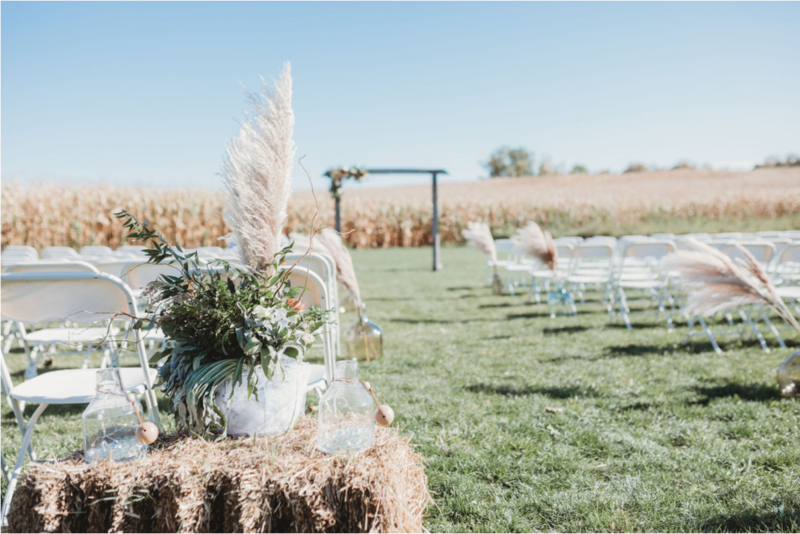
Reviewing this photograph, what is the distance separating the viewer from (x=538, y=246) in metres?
6.18

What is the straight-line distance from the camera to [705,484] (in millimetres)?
2246

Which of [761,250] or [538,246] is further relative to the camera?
[538,246]

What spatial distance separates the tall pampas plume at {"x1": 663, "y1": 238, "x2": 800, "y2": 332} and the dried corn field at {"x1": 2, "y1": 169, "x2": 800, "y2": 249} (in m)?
11.9

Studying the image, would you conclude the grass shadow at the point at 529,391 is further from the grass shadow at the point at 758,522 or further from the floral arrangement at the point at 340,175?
the floral arrangement at the point at 340,175

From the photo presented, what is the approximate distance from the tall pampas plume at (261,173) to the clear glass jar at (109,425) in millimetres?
519

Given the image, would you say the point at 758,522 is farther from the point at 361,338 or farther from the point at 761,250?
the point at 761,250

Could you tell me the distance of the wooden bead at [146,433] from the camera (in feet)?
4.50

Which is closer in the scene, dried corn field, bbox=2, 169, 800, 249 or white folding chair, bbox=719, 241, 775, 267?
white folding chair, bbox=719, 241, 775, 267

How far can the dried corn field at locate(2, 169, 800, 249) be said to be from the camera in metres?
17.1

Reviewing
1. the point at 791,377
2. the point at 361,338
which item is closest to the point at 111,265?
the point at 361,338

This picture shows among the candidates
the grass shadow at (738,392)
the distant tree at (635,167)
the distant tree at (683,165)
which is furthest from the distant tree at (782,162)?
the grass shadow at (738,392)

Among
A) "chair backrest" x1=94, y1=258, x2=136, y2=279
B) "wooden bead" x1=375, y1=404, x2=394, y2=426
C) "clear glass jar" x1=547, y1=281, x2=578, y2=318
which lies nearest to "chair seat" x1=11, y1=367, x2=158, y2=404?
"wooden bead" x1=375, y1=404, x2=394, y2=426

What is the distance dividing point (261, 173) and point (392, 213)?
21.3m

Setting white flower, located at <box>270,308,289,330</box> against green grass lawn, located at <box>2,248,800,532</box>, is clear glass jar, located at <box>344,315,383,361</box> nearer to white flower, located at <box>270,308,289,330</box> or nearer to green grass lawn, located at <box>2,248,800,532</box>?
green grass lawn, located at <box>2,248,800,532</box>
